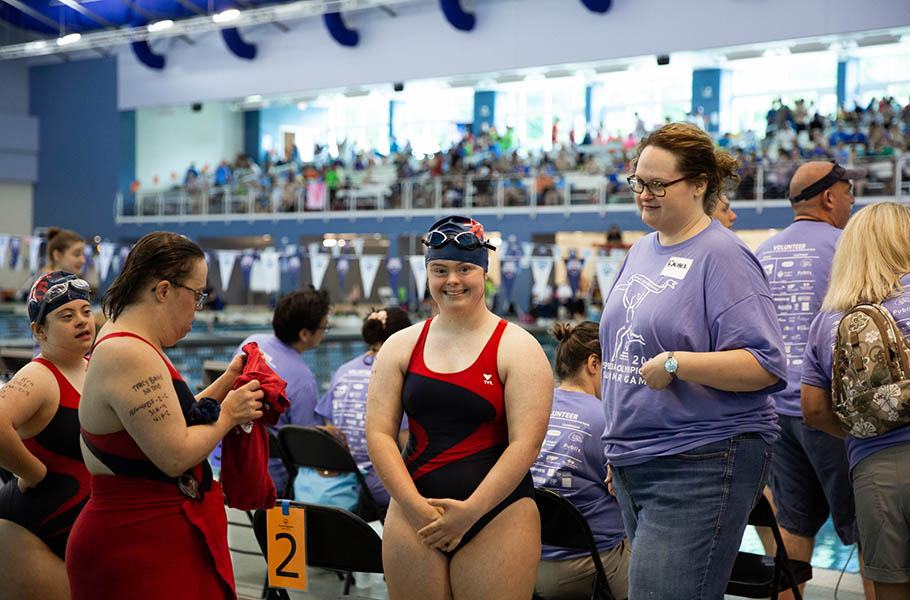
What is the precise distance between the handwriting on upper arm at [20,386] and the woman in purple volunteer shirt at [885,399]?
224 cm

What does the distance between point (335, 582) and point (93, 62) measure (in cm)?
2606

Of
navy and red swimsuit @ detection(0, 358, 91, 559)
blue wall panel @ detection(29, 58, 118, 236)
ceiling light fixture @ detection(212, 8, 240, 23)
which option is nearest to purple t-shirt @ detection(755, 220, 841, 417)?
navy and red swimsuit @ detection(0, 358, 91, 559)

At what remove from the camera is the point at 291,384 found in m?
4.02

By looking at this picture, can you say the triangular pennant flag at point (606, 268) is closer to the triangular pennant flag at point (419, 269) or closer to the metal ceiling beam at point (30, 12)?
the triangular pennant flag at point (419, 269)

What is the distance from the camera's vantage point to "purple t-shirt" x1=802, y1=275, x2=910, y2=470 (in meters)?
2.43

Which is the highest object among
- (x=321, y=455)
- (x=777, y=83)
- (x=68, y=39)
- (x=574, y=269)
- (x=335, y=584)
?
(x=68, y=39)

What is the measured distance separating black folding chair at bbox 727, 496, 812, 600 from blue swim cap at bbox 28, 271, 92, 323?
213 centimetres

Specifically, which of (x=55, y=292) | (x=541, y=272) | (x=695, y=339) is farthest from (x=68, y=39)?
(x=695, y=339)

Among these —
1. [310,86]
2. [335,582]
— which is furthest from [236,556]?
[310,86]

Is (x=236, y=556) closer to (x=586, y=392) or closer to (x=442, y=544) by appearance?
(x=586, y=392)

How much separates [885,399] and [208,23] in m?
20.9

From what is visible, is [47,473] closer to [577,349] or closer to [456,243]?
[456,243]

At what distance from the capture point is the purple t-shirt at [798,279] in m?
3.11

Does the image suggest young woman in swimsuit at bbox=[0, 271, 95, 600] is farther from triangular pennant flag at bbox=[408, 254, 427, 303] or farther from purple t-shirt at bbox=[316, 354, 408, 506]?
triangular pennant flag at bbox=[408, 254, 427, 303]
